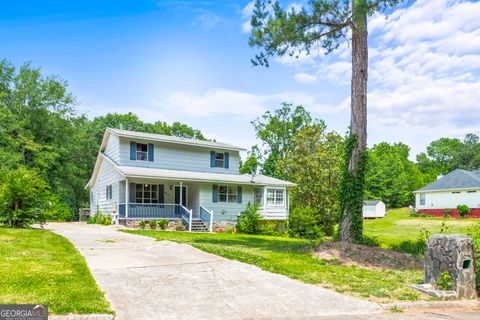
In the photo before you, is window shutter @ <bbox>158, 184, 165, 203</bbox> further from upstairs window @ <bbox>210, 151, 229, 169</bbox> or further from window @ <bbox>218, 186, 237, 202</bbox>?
upstairs window @ <bbox>210, 151, 229, 169</bbox>

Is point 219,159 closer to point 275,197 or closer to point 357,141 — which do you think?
point 275,197

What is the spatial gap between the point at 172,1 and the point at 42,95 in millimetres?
24128

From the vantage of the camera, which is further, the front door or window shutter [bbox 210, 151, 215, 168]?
window shutter [bbox 210, 151, 215, 168]

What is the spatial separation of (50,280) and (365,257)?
285 inches

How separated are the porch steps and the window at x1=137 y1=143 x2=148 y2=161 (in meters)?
5.21

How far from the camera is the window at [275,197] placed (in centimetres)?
2661

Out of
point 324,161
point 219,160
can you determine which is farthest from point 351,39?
point 219,160

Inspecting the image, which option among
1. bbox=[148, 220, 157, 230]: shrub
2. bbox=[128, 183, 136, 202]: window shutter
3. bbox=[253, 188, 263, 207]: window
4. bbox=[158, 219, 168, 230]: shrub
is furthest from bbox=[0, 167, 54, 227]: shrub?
bbox=[253, 188, 263, 207]: window

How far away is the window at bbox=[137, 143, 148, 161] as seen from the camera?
2398 centimetres

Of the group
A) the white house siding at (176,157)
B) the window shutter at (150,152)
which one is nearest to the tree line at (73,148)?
the white house siding at (176,157)

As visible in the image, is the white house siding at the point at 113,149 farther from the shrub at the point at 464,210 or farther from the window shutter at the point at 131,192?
the shrub at the point at 464,210

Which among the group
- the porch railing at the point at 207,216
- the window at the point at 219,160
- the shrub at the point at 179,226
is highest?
the window at the point at 219,160

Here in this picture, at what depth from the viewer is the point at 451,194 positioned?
40.9 metres

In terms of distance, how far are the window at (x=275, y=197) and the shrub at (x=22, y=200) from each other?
14.7m
